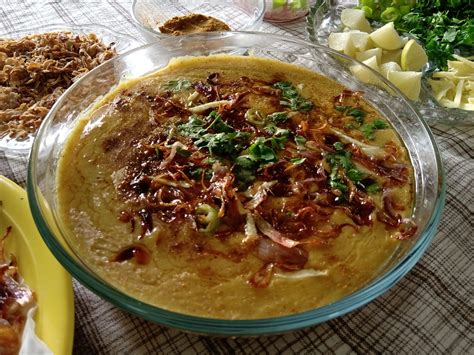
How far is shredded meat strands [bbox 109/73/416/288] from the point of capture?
151 centimetres

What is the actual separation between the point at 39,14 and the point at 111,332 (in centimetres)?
213

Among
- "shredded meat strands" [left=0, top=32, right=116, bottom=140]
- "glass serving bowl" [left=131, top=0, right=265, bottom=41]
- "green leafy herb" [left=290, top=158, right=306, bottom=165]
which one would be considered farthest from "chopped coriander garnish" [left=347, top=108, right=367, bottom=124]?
"shredded meat strands" [left=0, top=32, right=116, bottom=140]

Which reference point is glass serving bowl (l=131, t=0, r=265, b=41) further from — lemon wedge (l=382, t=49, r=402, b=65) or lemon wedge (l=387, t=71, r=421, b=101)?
lemon wedge (l=387, t=71, r=421, b=101)

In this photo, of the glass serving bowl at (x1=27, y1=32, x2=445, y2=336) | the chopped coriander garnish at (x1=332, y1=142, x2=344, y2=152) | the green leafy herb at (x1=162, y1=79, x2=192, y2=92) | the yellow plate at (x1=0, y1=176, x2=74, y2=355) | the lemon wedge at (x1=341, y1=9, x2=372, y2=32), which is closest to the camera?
the glass serving bowl at (x1=27, y1=32, x2=445, y2=336)

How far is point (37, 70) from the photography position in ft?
7.75

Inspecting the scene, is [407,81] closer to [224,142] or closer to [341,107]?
[341,107]

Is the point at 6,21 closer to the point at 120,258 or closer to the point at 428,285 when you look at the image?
the point at 120,258

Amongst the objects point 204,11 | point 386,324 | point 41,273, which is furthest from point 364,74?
point 41,273

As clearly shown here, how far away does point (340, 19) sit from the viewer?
269cm

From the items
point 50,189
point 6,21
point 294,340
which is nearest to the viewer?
point 294,340

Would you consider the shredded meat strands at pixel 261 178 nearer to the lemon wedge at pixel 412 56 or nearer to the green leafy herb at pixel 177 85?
the green leafy herb at pixel 177 85

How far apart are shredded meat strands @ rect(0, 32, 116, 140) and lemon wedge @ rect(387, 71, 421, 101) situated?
1.27 m

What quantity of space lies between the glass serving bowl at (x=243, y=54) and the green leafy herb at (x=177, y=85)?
0.53 ft

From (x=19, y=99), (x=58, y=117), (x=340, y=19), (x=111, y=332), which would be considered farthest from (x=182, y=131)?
(x=340, y=19)
